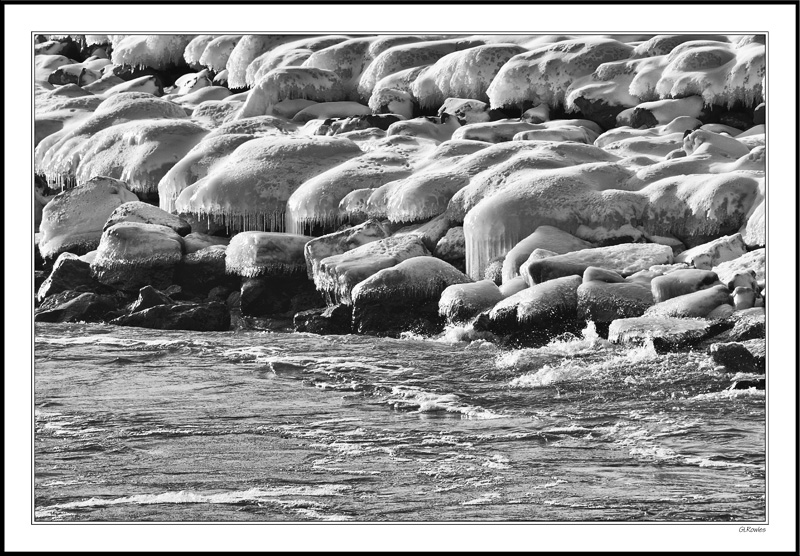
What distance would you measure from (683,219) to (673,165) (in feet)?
4.36

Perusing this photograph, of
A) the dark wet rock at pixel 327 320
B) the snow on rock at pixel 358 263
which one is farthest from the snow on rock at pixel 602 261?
the dark wet rock at pixel 327 320

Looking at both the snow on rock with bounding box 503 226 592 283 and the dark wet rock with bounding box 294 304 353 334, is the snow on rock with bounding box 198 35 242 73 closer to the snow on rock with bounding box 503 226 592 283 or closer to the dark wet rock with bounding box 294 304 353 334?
the dark wet rock with bounding box 294 304 353 334

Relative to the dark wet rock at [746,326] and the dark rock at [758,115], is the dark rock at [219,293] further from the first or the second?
the dark rock at [758,115]

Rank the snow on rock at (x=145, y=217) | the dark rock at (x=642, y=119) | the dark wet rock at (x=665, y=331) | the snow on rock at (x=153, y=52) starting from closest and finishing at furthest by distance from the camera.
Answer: the dark wet rock at (x=665, y=331)
the snow on rock at (x=145, y=217)
the dark rock at (x=642, y=119)
the snow on rock at (x=153, y=52)

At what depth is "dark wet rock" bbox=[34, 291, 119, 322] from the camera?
14.3 meters

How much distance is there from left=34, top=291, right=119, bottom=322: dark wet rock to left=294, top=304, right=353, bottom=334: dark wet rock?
8.41ft

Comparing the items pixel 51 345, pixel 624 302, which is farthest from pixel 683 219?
pixel 51 345

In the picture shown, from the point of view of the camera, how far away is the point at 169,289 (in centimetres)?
1518

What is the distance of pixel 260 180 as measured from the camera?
54.2ft

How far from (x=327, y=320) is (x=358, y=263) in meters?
0.85

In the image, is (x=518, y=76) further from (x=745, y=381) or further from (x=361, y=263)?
(x=745, y=381)

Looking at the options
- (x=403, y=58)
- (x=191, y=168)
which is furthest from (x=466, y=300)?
(x=403, y=58)

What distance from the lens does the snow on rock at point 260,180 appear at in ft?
53.6

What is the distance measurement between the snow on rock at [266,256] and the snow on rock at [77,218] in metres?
2.71
